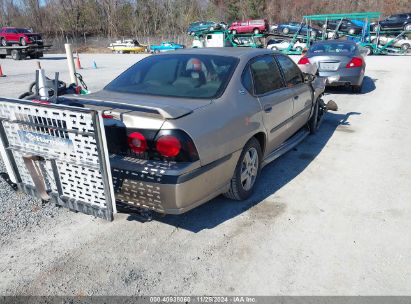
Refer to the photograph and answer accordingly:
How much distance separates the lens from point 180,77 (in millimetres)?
3541

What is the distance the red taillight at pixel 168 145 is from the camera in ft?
8.55

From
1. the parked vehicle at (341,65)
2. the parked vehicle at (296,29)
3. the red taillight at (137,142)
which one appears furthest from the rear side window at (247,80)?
the parked vehicle at (296,29)

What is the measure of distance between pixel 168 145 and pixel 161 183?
1.00 ft

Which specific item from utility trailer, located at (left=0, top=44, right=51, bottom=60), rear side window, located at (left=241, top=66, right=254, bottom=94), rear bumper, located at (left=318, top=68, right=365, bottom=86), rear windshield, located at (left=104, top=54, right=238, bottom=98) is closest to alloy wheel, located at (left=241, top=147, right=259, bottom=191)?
rear side window, located at (left=241, top=66, right=254, bottom=94)

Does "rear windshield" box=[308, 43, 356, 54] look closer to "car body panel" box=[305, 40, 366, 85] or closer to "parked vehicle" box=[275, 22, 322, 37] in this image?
"car body panel" box=[305, 40, 366, 85]

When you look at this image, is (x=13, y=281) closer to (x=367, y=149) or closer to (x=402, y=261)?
(x=402, y=261)

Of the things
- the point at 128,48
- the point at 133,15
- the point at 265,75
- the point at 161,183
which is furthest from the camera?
the point at 133,15

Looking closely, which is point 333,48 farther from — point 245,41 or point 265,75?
point 245,41

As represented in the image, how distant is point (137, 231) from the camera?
316 centimetres

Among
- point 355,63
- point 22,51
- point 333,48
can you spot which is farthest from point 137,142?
point 22,51

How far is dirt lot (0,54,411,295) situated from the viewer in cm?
251

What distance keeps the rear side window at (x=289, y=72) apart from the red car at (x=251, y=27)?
2557 cm

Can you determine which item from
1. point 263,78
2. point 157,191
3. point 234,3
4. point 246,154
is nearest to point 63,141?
point 157,191

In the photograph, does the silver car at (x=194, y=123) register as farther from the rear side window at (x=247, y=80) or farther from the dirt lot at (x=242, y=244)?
the dirt lot at (x=242, y=244)
